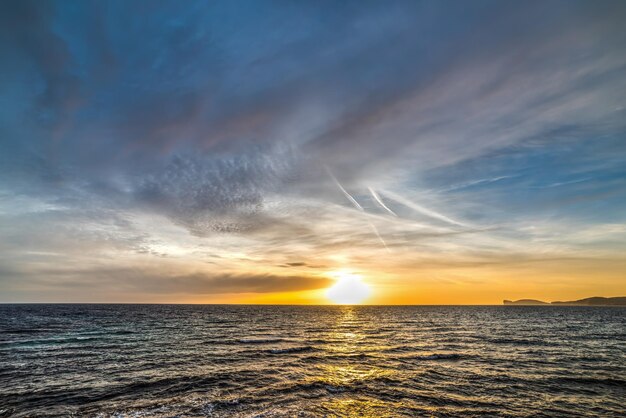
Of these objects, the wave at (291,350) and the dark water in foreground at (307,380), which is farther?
the wave at (291,350)

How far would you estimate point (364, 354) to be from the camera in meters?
36.6

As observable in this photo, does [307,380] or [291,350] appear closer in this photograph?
[307,380]

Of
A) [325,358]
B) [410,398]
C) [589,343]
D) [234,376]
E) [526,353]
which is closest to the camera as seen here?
[410,398]

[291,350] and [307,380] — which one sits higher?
[307,380]

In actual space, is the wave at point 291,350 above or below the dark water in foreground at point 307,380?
below

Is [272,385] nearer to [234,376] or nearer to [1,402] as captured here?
[234,376]

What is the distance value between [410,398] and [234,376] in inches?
550

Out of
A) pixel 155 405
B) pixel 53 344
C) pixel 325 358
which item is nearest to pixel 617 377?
pixel 325 358

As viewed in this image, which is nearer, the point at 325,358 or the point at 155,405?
the point at 155,405

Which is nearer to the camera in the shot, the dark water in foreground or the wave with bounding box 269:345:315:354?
the dark water in foreground

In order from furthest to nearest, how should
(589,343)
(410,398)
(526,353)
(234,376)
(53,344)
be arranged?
(589,343)
(53,344)
(526,353)
(234,376)
(410,398)

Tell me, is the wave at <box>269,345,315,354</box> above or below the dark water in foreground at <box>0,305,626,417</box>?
below

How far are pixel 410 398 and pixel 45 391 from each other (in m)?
24.8

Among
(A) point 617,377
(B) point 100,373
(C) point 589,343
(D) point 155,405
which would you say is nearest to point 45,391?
(B) point 100,373
